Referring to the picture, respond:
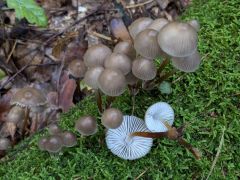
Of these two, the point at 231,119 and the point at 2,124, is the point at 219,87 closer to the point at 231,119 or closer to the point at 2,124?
the point at 231,119

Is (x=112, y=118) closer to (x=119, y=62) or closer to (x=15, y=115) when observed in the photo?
(x=119, y=62)

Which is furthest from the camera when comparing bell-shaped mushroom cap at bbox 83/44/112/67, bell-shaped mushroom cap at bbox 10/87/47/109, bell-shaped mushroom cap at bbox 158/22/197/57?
bell-shaped mushroom cap at bbox 10/87/47/109

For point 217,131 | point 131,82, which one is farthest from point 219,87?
point 131,82

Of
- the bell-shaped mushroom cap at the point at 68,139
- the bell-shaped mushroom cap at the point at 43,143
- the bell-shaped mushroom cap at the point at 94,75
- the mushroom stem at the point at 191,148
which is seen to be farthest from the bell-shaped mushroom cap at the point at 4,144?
the mushroom stem at the point at 191,148

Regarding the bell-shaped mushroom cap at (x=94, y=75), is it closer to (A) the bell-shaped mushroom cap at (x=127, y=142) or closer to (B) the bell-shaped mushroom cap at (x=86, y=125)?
(B) the bell-shaped mushroom cap at (x=86, y=125)

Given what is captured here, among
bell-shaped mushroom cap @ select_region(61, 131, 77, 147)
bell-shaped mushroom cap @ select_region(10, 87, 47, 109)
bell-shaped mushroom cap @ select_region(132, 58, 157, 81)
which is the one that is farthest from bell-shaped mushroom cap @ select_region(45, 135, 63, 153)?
bell-shaped mushroom cap @ select_region(132, 58, 157, 81)

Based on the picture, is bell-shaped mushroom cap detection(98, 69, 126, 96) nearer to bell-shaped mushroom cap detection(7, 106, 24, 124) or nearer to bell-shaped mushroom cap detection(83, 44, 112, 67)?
bell-shaped mushroom cap detection(83, 44, 112, 67)
